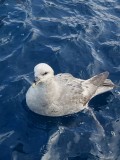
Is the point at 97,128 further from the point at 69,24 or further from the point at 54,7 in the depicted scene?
the point at 54,7

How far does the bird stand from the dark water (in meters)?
0.28

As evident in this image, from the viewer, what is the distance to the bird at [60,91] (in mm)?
10937

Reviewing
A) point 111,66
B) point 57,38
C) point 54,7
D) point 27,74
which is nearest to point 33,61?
point 27,74

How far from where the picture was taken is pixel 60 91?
11.7 metres

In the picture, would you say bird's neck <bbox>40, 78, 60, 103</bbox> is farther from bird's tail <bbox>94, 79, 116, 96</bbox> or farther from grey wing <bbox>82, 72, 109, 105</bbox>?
bird's tail <bbox>94, 79, 116, 96</bbox>

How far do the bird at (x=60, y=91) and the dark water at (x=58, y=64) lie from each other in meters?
0.28

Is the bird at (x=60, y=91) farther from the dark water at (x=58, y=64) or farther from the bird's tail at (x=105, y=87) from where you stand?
the dark water at (x=58, y=64)

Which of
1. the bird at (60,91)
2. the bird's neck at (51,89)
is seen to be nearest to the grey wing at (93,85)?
the bird at (60,91)

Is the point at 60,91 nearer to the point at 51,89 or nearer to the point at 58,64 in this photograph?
the point at 51,89

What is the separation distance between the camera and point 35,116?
38.1ft

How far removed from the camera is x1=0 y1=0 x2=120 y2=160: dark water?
10.8m

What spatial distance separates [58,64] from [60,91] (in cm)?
217

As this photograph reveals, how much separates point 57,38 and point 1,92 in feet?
12.3

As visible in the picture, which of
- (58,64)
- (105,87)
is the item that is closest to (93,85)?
(105,87)
